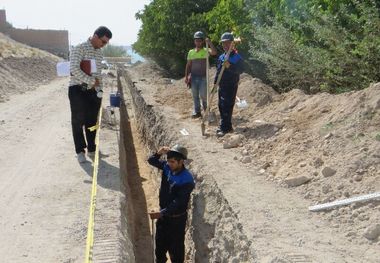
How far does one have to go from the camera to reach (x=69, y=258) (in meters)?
3.91

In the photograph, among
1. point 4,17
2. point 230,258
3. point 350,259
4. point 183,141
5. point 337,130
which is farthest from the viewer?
point 4,17

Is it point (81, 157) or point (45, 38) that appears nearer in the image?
point (81, 157)

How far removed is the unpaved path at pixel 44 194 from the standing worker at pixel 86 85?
0.64 meters

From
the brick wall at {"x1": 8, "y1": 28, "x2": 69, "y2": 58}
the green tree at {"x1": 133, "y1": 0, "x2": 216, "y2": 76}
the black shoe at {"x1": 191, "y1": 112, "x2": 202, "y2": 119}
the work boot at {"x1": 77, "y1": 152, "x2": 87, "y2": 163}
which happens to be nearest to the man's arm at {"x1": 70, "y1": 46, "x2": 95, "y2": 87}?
the work boot at {"x1": 77, "y1": 152, "x2": 87, "y2": 163}

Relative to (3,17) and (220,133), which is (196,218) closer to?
(220,133)

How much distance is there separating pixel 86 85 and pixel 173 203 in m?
2.10

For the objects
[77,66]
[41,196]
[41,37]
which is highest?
[77,66]

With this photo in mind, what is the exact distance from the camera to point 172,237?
5359 mm

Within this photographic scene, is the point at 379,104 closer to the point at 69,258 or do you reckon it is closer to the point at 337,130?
the point at 337,130

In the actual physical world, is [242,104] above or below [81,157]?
above

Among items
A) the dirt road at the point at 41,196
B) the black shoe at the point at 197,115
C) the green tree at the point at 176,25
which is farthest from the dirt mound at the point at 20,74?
the black shoe at the point at 197,115

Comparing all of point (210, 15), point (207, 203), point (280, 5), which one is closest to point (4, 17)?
point (210, 15)

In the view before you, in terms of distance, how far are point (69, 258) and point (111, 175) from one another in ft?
7.11

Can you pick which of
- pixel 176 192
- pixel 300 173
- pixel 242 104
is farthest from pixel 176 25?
pixel 176 192
